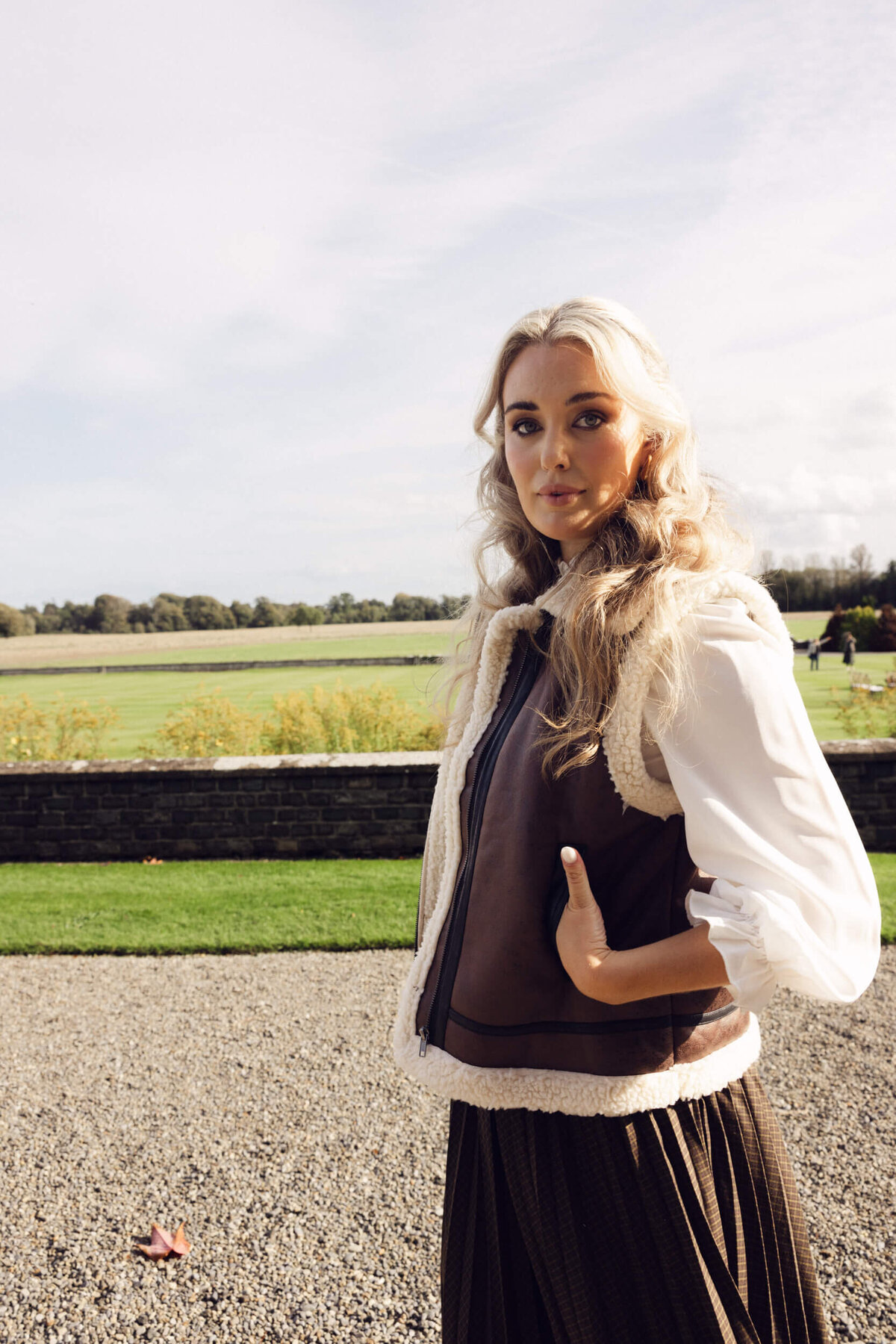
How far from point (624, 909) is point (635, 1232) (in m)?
0.53

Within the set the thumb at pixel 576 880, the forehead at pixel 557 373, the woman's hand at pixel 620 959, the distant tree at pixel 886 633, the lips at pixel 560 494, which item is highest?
the distant tree at pixel 886 633

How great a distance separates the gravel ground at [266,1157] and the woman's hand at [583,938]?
1.85 meters

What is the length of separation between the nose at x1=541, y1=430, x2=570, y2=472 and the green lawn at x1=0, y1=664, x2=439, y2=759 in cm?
1393

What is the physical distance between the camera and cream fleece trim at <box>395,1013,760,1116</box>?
4.45 feet

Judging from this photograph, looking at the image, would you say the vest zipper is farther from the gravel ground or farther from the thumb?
the gravel ground

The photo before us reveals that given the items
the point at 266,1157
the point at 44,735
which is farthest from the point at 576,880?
the point at 44,735

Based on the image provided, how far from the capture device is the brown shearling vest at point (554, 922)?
1.33m

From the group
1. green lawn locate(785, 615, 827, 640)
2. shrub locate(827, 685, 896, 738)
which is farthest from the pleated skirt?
green lawn locate(785, 615, 827, 640)

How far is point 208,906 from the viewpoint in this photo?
6.27 m

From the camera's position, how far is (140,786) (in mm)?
7465

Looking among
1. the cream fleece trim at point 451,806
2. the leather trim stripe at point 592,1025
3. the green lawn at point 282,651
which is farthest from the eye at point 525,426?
the green lawn at point 282,651

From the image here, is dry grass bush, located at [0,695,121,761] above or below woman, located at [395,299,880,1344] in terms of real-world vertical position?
below

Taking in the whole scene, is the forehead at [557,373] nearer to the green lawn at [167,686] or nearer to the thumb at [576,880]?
the thumb at [576,880]

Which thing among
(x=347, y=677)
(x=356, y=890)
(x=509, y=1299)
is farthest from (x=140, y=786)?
(x=347, y=677)
